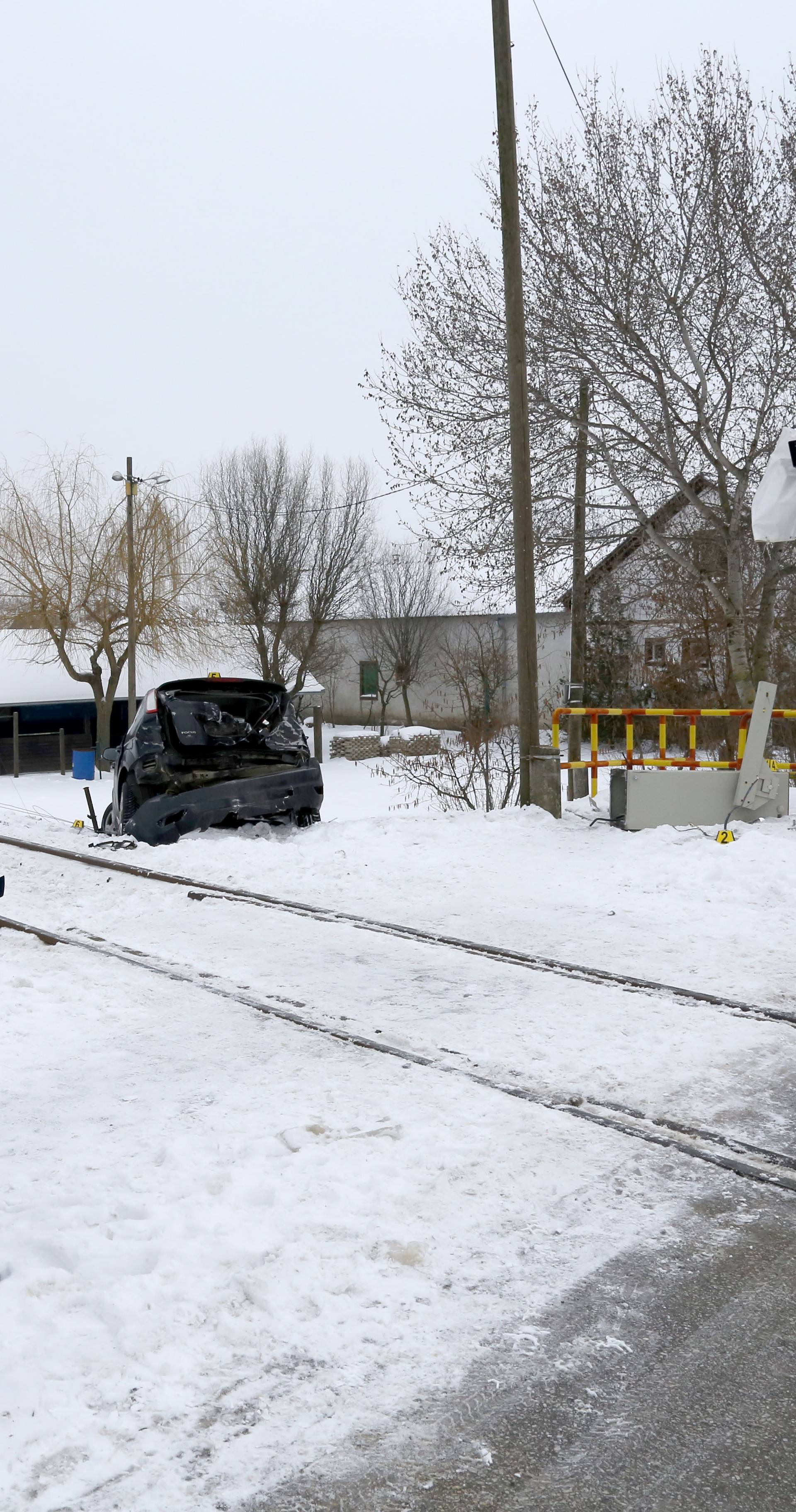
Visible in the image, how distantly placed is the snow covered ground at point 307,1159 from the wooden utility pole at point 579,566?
11.1 metres

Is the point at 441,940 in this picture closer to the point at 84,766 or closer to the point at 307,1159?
the point at 307,1159

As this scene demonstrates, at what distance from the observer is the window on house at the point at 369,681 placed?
50.4 m

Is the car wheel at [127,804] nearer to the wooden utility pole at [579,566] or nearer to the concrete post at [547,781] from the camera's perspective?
the concrete post at [547,781]

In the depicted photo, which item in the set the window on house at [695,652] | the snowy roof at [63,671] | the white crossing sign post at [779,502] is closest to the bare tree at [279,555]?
the snowy roof at [63,671]

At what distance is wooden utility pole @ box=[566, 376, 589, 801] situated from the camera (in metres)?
18.6

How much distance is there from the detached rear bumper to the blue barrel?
2397 centimetres

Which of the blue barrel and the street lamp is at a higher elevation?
the street lamp

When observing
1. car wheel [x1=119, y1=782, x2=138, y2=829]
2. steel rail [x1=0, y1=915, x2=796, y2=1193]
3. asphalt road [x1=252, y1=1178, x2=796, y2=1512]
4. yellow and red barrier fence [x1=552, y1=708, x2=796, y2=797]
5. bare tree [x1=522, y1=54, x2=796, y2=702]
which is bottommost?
asphalt road [x1=252, y1=1178, x2=796, y2=1512]

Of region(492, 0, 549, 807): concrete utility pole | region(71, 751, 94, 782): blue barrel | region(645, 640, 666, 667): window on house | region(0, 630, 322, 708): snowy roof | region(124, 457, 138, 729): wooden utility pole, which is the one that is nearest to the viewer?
region(492, 0, 549, 807): concrete utility pole

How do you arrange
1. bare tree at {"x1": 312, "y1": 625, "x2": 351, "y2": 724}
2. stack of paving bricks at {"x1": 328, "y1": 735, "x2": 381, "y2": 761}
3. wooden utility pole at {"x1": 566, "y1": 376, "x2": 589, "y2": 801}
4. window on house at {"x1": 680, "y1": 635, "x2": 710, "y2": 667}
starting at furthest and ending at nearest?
bare tree at {"x1": 312, "y1": 625, "x2": 351, "y2": 724}
stack of paving bricks at {"x1": 328, "y1": 735, "x2": 381, "y2": 761}
window on house at {"x1": 680, "y1": 635, "x2": 710, "y2": 667}
wooden utility pole at {"x1": 566, "y1": 376, "x2": 589, "y2": 801}

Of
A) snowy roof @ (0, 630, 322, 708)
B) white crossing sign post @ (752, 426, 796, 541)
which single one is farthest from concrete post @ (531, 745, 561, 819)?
snowy roof @ (0, 630, 322, 708)

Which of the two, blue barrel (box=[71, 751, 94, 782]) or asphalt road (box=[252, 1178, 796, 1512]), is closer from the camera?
asphalt road (box=[252, 1178, 796, 1512])

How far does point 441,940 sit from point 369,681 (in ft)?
142

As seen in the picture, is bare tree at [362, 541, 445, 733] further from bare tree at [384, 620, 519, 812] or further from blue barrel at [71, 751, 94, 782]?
bare tree at [384, 620, 519, 812]
